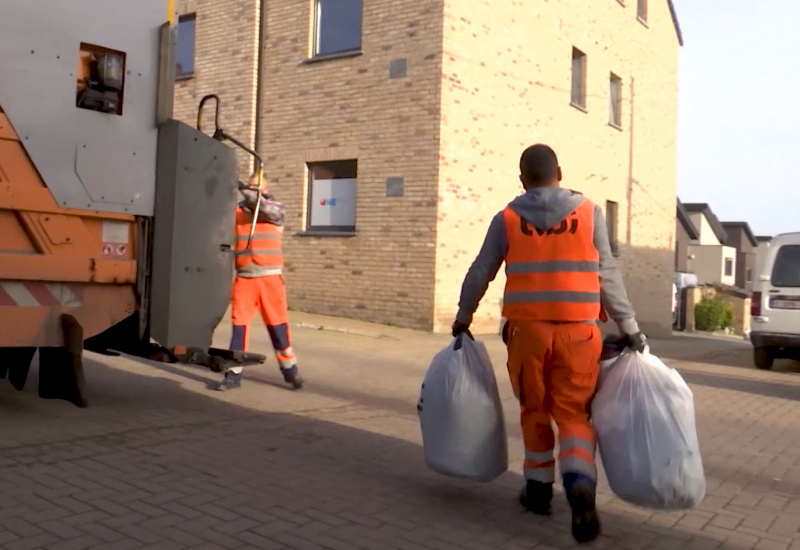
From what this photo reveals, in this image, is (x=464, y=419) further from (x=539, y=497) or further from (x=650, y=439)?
(x=650, y=439)

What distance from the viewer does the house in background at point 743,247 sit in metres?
57.6

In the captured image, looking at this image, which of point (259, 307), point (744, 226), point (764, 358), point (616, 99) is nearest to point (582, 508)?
point (259, 307)

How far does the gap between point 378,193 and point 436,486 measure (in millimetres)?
9654

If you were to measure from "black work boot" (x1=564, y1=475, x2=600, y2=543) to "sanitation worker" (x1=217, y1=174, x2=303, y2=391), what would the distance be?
152 inches

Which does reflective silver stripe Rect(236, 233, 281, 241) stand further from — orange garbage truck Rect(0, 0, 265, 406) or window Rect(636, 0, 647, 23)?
window Rect(636, 0, 647, 23)

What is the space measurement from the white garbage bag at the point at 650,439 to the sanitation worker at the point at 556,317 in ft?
0.38

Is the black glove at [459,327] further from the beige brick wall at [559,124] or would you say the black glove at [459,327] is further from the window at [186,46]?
the window at [186,46]

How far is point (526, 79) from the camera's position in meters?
15.9

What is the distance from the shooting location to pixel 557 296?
13.6ft

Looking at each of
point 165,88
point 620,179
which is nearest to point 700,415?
point 165,88

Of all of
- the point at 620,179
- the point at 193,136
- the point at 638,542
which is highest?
the point at 620,179

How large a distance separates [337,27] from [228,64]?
235 centimetres

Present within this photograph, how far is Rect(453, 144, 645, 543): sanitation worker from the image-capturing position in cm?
411

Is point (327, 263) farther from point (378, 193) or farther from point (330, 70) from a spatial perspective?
point (330, 70)
